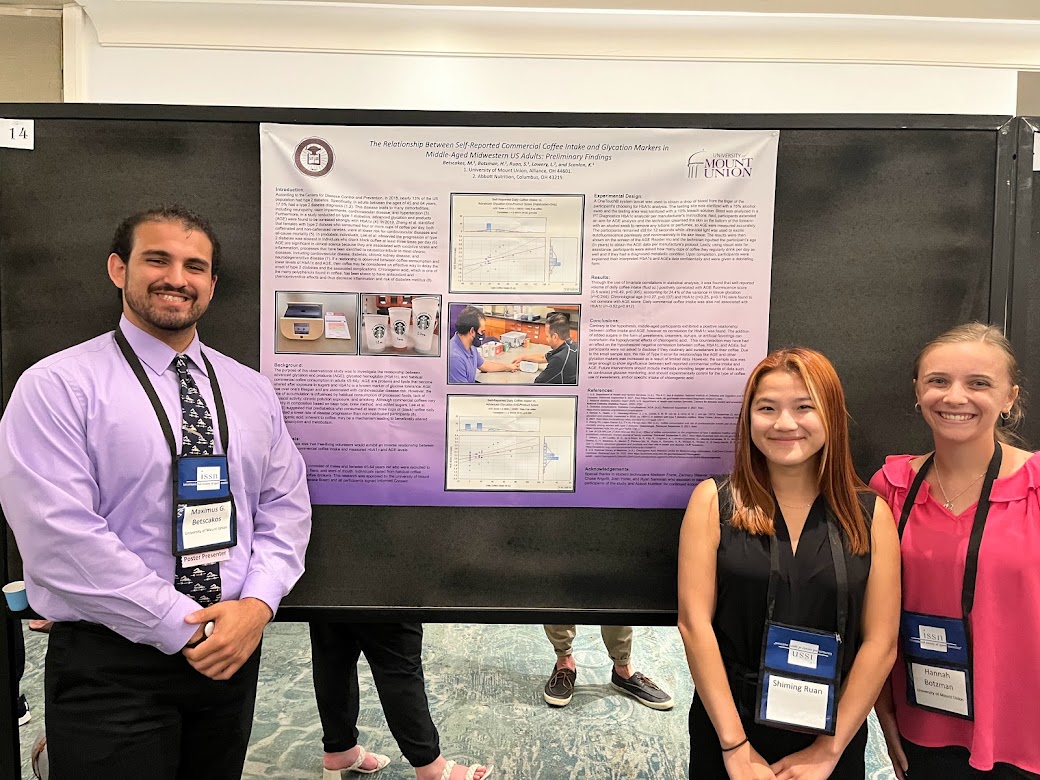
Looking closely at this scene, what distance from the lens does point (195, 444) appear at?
1312mm

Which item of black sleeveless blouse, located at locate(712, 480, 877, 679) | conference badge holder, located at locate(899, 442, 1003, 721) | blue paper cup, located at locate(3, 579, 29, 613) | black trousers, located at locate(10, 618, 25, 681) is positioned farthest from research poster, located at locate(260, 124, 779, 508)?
black trousers, located at locate(10, 618, 25, 681)

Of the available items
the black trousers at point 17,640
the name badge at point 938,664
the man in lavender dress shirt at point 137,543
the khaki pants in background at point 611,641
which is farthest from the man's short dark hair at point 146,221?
the khaki pants in background at point 611,641

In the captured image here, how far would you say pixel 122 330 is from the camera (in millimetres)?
1357

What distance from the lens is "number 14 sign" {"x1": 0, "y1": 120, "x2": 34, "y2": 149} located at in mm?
1575

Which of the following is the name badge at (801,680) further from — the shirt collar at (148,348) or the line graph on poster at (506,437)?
the shirt collar at (148,348)

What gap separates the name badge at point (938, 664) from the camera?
4.20 ft

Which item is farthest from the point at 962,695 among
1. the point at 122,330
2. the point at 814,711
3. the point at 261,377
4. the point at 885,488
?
the point at 122,330

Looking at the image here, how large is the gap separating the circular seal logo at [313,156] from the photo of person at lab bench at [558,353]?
76 centimetres

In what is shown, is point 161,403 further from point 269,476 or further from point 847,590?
point 847,590

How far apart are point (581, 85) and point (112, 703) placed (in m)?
2.87

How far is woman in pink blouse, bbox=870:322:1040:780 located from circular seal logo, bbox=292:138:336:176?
1.62 meters

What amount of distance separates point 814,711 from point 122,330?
1.81 meters

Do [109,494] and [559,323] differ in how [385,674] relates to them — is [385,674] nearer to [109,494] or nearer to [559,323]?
[109,494]

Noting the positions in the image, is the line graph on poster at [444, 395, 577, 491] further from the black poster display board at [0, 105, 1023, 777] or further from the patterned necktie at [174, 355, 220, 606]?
the patterned necktie at [174, 355, 220, 606]
